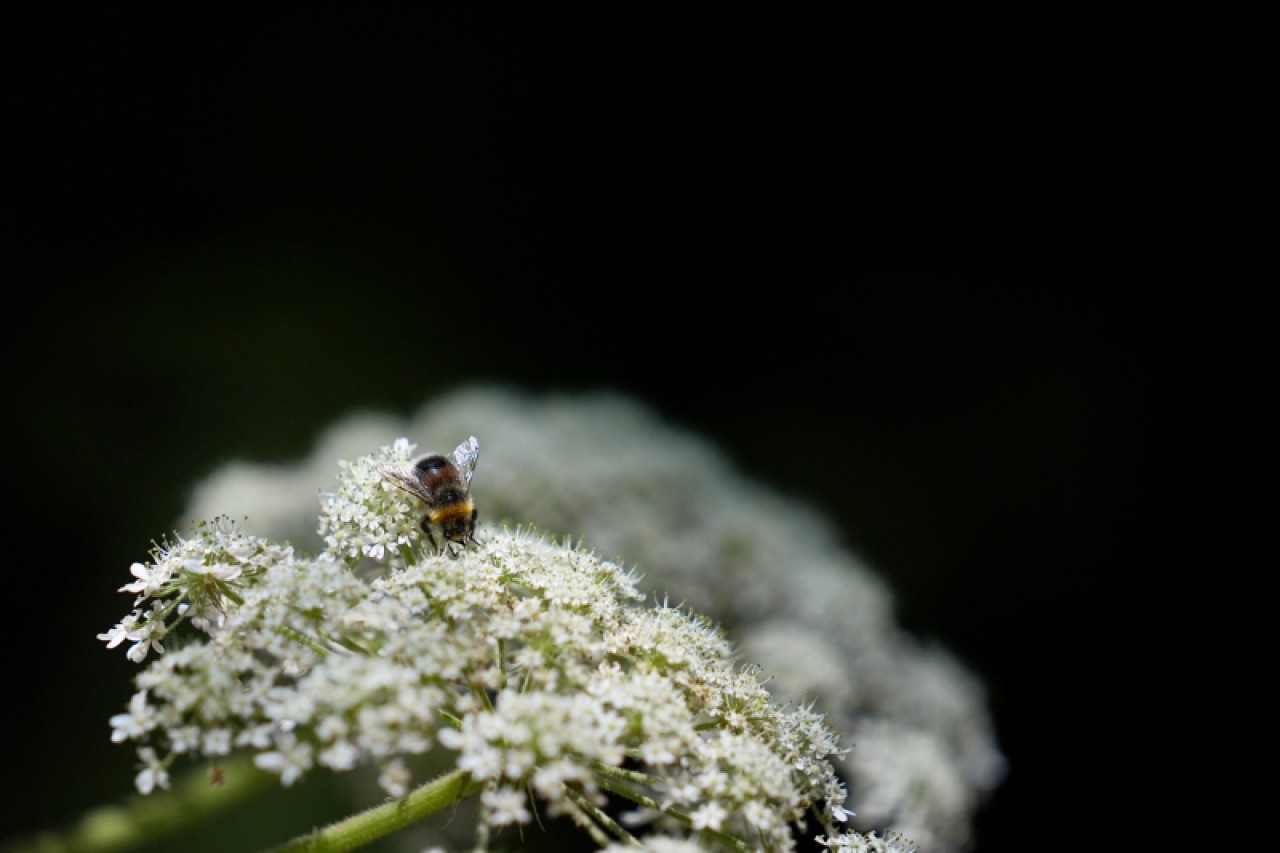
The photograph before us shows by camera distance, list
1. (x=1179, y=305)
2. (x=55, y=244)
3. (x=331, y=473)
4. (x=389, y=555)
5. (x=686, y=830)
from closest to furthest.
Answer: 1. (x=686, y=830)
2. (x=389, y=555)
3. (x=331, y=473)
4. (x=55, y=244)
5. (x=1179, y=305)

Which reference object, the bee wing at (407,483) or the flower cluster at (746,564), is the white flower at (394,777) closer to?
the bee wing at (407,483)

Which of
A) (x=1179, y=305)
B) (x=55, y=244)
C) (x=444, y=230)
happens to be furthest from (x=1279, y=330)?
(x=55, y=244)

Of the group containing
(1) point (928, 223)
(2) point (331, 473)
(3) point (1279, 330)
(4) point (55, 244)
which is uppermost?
(1) point (928, 223)

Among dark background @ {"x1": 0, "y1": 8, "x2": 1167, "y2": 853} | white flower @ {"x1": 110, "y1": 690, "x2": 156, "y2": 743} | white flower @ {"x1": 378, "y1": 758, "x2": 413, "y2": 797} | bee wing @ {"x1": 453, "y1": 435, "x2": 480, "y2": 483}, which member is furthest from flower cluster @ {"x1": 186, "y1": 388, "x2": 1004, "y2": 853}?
white flower @ {"x1": 110, "y1": 690, "x2": 156, "y2": 743}

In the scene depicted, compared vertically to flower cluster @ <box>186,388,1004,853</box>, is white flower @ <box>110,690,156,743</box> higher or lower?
lower

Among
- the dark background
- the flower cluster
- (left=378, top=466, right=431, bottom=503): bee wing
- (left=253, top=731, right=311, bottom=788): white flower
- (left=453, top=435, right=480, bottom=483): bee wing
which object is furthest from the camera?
the dark background

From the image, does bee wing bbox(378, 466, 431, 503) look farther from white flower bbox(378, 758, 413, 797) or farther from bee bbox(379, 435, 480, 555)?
white flower bbox(378, 758, 413, 797)

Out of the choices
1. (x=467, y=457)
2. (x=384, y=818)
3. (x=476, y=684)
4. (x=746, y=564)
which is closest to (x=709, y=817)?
(x=476, y=684)

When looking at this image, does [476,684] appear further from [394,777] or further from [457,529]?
[457,529]

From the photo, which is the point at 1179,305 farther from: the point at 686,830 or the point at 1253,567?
the point at 686,830
